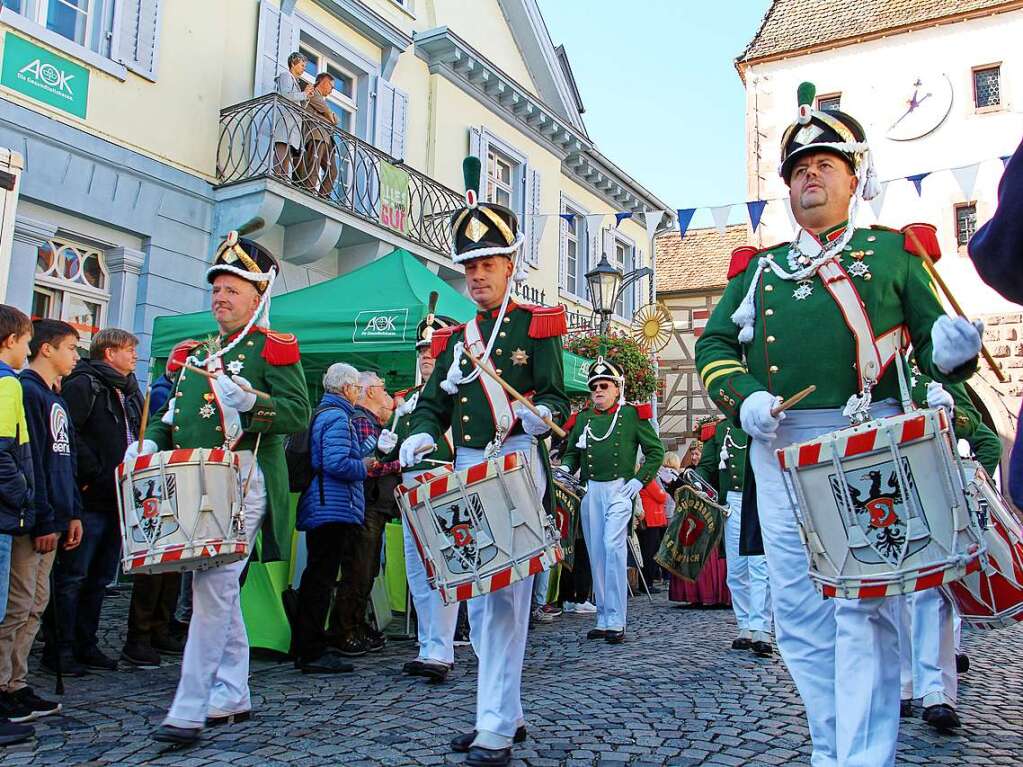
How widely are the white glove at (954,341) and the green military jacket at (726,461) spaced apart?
14.4ft

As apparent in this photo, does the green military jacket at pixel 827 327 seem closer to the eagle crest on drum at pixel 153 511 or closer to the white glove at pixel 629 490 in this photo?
the eagle crest on drum at pixel 153 511

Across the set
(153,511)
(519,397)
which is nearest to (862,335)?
(519,397)

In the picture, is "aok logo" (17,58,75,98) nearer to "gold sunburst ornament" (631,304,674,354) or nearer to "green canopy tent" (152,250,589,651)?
"green canopy tent" (152,250,589,651)

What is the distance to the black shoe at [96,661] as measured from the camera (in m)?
5.70

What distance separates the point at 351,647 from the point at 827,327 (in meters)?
4.30

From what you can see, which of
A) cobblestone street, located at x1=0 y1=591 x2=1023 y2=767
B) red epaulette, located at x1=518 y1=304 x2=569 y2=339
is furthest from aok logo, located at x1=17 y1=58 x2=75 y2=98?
red epaulette, located at x1=518 y1=304 x2=569 y2=339

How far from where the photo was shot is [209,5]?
1209 centimetres

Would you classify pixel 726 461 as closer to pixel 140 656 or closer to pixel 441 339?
pixel 441 339

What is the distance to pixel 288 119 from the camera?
12469mm

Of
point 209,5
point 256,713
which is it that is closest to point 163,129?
point 209,5

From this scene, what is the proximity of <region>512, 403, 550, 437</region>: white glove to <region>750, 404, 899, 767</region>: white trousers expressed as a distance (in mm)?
977

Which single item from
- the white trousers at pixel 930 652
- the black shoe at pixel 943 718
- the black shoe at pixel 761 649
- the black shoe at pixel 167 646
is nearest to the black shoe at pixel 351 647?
the black shoe at pixel 167 646

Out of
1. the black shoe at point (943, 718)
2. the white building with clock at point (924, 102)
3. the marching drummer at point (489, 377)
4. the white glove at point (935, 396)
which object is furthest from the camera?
the white building with clock at point (924, 102)

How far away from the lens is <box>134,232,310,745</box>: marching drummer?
4117mm
